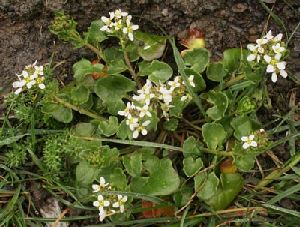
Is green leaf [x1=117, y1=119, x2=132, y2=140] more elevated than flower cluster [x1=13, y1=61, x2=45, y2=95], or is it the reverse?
flower cluster [x1=13, y1=61, x2=45, y2=95]

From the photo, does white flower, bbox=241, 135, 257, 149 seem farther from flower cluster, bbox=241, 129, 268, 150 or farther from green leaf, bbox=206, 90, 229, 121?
green leaf, bbox=206, 90, 229, 121

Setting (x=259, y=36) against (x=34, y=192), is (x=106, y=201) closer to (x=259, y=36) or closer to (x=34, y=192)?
(x=34, y=192)

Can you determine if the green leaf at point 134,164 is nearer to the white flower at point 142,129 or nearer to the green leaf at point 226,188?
the white flower at point 142,129

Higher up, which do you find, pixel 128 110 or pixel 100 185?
pixel 128 110

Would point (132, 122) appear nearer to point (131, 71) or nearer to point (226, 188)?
point (131, 71)

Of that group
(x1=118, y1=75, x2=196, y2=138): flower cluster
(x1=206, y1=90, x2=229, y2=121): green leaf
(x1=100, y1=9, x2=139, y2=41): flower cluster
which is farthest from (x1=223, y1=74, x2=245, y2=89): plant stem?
(x1=100, y1=9, x2=139, y2=41): flower cluster

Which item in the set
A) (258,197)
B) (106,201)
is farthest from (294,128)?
(106,201)

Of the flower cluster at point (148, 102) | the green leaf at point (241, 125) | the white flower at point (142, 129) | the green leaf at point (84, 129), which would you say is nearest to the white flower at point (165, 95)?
the flower cluster at point (148, 102)

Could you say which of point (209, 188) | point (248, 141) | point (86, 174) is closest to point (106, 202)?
point (86, 174)
